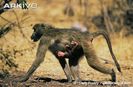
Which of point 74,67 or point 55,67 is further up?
point 74,67

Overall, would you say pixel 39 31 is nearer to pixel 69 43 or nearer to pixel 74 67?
pixel 69 43

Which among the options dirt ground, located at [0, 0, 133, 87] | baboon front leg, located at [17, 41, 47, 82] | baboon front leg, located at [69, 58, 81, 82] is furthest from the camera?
baboon front leg, located at [69, 58, 81, 82]

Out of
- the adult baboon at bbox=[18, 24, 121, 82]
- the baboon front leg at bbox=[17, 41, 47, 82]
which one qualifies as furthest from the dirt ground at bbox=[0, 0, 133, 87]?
the adult baboon at bbox=[18, 24, 121, 82]

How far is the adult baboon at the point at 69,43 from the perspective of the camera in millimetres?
9789

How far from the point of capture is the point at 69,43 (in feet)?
32.9

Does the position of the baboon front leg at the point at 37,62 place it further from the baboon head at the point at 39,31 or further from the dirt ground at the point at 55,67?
the baboon head at the point at 39,31

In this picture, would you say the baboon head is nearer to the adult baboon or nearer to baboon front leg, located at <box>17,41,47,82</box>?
the adult baboon

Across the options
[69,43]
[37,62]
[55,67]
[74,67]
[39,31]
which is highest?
[39,31]

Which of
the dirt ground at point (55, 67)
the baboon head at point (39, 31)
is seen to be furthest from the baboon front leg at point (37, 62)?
the baboon head at point (39, 31)

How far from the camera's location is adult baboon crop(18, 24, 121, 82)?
979 cm

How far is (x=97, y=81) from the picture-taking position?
10.5 m

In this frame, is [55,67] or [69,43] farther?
[55,67]

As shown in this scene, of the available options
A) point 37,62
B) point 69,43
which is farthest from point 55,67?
point 37,62

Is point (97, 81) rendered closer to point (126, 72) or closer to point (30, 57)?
point (126, 72)
